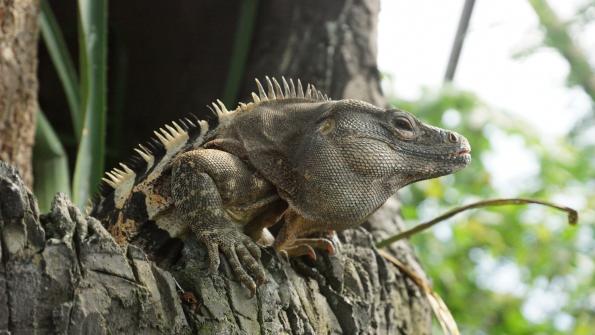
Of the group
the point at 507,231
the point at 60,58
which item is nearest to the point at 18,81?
the point at 60,58

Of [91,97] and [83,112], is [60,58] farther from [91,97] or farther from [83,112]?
[83,112]

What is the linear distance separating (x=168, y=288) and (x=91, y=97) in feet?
7.13

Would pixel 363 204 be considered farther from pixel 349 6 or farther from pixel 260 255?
pixel 349 6

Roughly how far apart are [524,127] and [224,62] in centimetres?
268

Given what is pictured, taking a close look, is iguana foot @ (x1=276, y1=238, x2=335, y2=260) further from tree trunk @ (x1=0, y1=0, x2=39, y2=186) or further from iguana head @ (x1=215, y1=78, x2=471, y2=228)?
tree trunk @ (x1=0, y1=0, x2=39, y2=186)

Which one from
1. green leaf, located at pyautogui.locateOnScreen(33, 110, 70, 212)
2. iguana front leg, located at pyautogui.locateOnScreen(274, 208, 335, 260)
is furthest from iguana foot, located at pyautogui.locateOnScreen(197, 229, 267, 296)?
green leaf, located at pyautogui.locateOnScreen(33, 110, 70, 212)

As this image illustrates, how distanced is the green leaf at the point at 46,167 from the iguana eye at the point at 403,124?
240 centimetres

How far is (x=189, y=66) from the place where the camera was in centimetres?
598

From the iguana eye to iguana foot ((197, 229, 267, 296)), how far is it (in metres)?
0.80

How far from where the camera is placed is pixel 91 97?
14.2ft

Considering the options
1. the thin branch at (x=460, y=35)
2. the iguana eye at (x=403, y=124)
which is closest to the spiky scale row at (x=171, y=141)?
the iguana eye at (x=403, y=124)

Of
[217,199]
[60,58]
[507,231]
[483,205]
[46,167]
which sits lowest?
[507,231]

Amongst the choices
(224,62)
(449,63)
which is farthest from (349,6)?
(449,63)

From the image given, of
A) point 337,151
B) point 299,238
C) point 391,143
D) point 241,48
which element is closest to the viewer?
point 337,151
